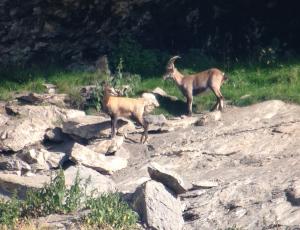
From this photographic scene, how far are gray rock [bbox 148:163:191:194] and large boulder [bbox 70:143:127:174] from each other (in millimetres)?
1875

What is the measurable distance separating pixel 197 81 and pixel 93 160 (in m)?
4.94

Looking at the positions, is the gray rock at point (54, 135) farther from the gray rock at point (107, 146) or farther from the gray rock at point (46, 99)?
the gray rock at point (46, 99)

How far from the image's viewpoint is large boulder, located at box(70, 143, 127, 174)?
63.3ft

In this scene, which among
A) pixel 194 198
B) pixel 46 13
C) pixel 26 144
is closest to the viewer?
pixel 194 198

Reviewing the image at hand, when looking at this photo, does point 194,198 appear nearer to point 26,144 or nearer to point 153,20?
point 26,144

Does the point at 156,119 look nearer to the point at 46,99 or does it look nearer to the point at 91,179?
the point at 46,99

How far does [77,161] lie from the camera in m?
19.3

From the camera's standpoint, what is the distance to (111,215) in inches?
648

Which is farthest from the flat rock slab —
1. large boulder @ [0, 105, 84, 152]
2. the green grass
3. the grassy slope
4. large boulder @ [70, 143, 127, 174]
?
the grassy slope

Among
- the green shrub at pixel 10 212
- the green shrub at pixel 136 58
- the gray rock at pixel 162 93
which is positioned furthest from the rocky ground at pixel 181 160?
the green shrub at pixel 136 58

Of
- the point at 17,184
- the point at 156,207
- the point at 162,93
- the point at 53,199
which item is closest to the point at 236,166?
the point at 156,207

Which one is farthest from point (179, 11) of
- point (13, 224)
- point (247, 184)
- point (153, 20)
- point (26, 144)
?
point (13, 224)

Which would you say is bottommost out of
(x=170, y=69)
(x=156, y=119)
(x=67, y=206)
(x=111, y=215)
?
(x=67, y=206)

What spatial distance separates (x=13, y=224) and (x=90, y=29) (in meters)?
9.49
